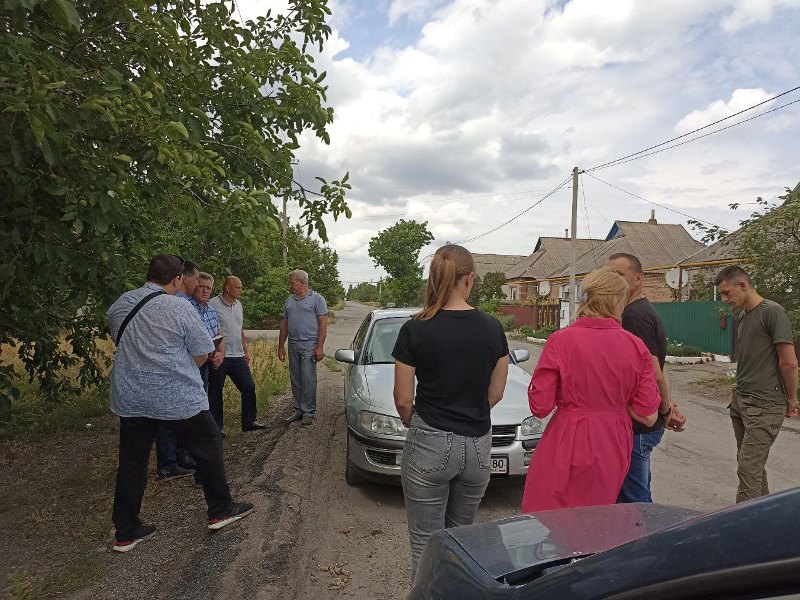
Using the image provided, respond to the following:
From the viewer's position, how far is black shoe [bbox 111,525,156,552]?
3.79 meters

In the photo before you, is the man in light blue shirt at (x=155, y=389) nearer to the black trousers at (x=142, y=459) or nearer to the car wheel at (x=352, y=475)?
the black trousers at (x=142, y=459)

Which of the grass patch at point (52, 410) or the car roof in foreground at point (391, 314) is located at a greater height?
the car roof in foreground at point (391, 314)

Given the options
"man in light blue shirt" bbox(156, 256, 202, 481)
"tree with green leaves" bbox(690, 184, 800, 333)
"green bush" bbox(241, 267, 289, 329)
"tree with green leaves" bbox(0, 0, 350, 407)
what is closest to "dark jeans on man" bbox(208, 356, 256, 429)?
"man in light blue shirt" bbox(156, 256, 202, 481)

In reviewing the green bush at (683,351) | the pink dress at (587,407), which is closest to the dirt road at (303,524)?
the pink dress at (587,407)

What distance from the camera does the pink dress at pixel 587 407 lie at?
2666 mm

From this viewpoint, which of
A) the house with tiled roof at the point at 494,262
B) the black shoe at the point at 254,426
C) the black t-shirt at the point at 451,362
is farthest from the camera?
the house with tiled roof at the point at 494,262

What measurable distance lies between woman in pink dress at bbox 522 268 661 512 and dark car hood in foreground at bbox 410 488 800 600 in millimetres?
800

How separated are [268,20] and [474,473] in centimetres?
512

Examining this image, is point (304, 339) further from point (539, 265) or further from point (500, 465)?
point (539, 265)

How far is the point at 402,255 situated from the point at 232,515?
1689 inches

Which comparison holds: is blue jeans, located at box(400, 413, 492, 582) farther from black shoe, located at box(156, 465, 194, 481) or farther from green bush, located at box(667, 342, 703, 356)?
green bush, located at box(667, 342, 703, 356)

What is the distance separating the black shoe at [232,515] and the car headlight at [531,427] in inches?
85.2

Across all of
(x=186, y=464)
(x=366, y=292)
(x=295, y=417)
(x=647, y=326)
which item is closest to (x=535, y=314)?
(x=295, y=417)

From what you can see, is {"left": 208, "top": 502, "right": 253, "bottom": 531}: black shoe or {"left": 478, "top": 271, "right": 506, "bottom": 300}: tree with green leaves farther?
{"left": 478, "top": 271, "right": 506, "bottom": 300}: tree with green leaves
